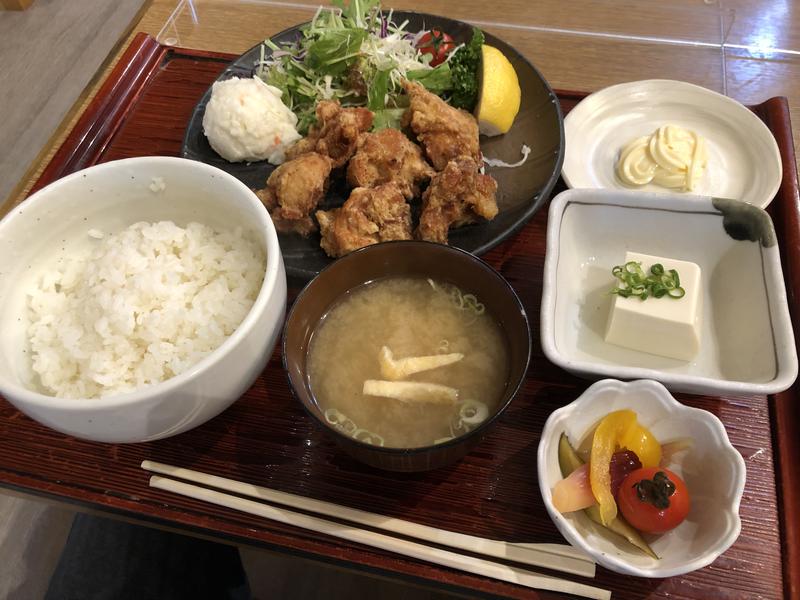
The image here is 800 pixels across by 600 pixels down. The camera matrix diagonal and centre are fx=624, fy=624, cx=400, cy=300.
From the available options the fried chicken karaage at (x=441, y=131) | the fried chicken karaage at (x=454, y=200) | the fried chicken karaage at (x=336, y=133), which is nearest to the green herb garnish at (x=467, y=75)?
the fried chicken karaage at (x=441, y=131)

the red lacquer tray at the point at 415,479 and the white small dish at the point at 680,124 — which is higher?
the white small dish at the point at 680,124

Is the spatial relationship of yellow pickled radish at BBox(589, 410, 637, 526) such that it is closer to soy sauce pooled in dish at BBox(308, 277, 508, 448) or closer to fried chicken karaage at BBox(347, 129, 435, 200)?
soy sauce pooled in dish at BBox(308, 277, 508, 448)

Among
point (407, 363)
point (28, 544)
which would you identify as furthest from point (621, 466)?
point (28, 544)

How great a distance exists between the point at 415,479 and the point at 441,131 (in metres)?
1.27

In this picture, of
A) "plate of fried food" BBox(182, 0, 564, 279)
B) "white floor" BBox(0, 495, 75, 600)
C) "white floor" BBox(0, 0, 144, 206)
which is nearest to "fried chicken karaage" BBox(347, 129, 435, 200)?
"plate of fried food" BBox(182, 0, 564, 279)

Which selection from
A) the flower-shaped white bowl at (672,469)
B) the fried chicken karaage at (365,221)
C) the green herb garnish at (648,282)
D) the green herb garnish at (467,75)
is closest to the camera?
the flower-shaped white bowl at (672,469)

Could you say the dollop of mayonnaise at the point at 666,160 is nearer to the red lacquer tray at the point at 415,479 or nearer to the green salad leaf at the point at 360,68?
the red lacquer tray at the point at 415,479

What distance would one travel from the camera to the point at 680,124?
257 centimetres

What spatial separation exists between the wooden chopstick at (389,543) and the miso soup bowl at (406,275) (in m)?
0.20

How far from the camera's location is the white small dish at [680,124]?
235 centimetres

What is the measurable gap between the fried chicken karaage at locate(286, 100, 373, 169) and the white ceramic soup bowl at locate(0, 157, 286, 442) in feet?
Answer: 1.98

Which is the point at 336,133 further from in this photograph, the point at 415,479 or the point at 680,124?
the point at 680,124

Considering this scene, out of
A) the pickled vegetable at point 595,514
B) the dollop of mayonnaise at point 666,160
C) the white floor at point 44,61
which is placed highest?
the dollop of mayonnaise at point 666,160

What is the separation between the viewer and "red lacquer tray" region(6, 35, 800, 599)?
153 centimetres
